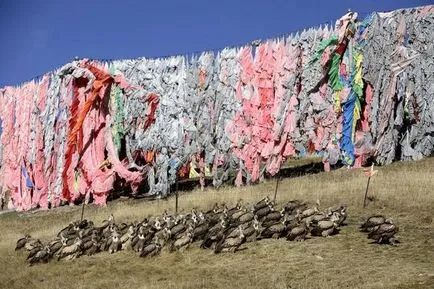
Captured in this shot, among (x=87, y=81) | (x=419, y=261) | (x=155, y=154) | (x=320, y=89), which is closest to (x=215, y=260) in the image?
(x=419, y=261)

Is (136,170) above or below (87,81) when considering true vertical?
below

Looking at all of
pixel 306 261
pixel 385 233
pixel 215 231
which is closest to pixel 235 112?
pixel 215 231

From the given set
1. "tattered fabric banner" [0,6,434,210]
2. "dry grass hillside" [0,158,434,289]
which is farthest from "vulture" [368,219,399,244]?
"tattered fabric banner" [0,6,434,210]

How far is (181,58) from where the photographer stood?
29.2m

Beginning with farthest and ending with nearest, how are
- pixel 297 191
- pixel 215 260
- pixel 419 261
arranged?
1. pixel 297 191
2. pixel 215 260
3. pixel 419 261

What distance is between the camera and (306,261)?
43.6ft

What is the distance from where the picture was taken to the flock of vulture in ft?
49.1

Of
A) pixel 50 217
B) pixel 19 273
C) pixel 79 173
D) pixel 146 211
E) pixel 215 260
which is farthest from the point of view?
pixel 79 173

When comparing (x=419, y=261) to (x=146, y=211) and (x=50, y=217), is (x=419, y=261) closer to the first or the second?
(x=146, y=211)

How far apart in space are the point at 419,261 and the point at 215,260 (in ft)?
14.7

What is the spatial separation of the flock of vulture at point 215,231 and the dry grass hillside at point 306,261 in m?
0.27

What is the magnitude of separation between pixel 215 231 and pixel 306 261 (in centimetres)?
317

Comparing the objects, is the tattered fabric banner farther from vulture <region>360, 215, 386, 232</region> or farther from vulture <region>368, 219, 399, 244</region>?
vulture <region>368, 219, 399, 244</region>

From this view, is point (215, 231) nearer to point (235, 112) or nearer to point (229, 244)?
point (229, 244)
